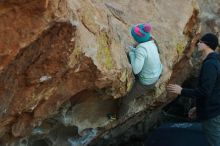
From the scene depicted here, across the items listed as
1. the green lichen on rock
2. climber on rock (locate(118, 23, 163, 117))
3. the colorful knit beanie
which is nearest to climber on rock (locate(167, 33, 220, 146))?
climber on rock (locate(118, 23, 163, 117))

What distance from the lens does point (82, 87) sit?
5.83 m

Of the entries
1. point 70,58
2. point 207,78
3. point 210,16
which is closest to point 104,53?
point 70,58

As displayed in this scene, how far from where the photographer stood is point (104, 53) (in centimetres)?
577

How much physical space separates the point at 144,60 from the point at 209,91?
3.22 feet

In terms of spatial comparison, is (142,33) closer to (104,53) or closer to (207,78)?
(104,53)

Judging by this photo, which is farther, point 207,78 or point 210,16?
point 210,16

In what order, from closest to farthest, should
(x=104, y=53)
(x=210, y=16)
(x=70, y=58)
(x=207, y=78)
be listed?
(x=70, y=58) < (x=104, y=53) < (x=207, y=78) < (x=210, y=16)

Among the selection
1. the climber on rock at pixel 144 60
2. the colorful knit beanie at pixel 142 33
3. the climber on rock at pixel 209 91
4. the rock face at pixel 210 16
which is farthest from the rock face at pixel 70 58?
the rock face at pixel 210 16

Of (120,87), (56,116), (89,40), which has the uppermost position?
(89,40)

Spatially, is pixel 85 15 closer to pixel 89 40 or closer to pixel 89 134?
pixel 89 40

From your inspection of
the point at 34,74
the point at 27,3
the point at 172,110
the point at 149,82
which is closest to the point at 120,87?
the point at 149,82

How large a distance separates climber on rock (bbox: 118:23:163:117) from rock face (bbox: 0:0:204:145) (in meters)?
0.13

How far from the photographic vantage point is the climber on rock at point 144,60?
6164mm

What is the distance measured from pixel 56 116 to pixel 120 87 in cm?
85
